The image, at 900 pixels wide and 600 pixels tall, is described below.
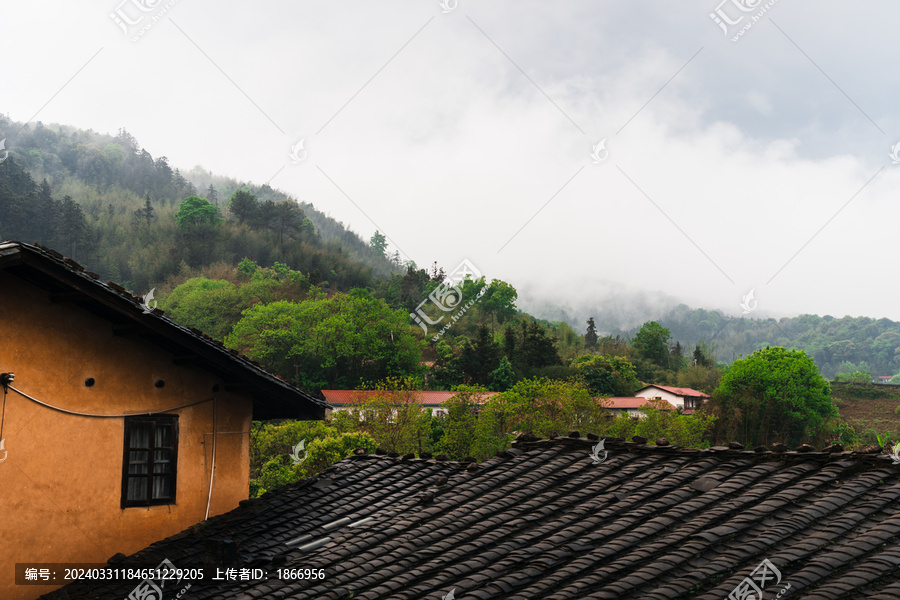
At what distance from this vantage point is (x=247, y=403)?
9062 mm

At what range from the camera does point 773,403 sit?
187 feet

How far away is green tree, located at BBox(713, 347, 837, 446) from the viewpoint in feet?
183

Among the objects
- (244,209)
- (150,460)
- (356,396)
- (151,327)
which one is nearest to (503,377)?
(356,396)

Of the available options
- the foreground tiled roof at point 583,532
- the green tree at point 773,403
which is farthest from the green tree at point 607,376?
the foreground tiled roof at point 583,532

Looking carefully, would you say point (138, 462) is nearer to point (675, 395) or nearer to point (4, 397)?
point (4, 397)

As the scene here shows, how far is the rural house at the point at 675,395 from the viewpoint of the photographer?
218 feet

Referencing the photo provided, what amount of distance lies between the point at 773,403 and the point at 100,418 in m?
59.2

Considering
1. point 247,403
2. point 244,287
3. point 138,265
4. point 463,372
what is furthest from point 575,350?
point 247,403

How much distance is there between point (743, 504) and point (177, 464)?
6.31 m

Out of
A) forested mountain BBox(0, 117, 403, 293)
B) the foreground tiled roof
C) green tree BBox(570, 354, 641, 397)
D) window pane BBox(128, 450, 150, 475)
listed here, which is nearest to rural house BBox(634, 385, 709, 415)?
green tree BBox(570, 354, 641, 397)

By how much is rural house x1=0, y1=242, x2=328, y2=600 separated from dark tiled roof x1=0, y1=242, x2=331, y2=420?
0.02 m

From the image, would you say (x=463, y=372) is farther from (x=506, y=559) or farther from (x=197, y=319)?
(x=506, y=559)

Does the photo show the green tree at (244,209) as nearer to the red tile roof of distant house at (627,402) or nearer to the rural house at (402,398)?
the rural house at (402,398)

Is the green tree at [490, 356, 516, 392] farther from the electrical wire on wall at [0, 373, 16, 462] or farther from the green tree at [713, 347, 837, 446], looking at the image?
the electrical wire on wall at [0, 373, 16, 462]
